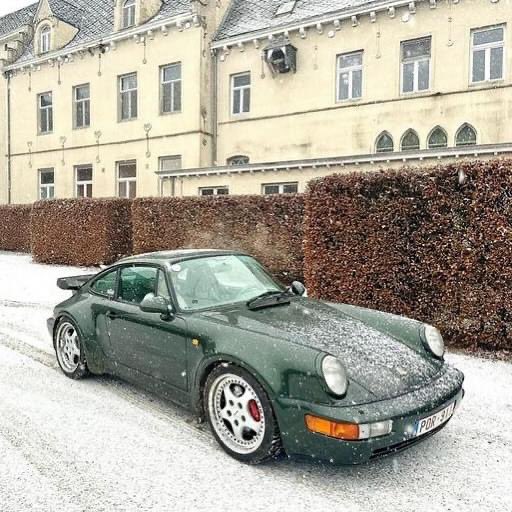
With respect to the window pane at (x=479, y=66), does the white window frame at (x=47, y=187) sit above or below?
below

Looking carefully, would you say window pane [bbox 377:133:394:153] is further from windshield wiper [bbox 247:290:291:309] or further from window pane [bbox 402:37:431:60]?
windshield wiper [bbox 247:290:291:309]

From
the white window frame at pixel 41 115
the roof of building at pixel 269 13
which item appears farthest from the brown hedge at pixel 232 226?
the white window frame at pixel 41 115

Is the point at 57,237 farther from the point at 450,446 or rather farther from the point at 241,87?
the point at 450,446

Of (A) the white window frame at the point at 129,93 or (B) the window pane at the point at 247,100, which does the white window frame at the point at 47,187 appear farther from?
(B) the window pane at the point at 247,100

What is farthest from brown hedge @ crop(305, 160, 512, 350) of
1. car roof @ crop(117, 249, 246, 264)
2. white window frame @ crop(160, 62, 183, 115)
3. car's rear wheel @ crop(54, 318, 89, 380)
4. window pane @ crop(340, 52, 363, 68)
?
white window frame @ crop(160, 62, 183, 115)

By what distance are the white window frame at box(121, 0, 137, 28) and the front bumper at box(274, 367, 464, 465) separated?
22420 mm

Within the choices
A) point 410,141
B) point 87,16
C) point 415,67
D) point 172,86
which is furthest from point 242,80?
point 87,16

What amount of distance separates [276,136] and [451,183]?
13436 mm

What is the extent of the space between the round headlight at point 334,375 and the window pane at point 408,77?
15424 mm

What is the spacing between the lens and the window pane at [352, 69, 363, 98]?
17.3 metres

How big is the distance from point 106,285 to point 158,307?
1.21 meters

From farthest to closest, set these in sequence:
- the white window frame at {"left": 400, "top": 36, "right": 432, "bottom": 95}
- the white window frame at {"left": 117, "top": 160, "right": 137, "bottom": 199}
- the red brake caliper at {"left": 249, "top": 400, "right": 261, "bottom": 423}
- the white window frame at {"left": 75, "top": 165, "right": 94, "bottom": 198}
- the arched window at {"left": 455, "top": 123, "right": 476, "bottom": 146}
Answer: the white window frame at {"left": 75, "top": 165, "right": 94, "bottom": 198} → the white window frame at {"left": 117, "top": 160, "right": 137, "bottom": 199} → the white window frame at {"left": 400, "top": 36, "right": 432, "bottom": 95} → the arched window at {"left": 455, "top": 123, "right": 476, "bottom": 146} → the red brake caliper at {"left": 249, "top": 400, "right": 261, "bottom": 423}

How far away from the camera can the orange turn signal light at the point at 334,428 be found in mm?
2898

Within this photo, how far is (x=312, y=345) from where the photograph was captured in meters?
3.32
